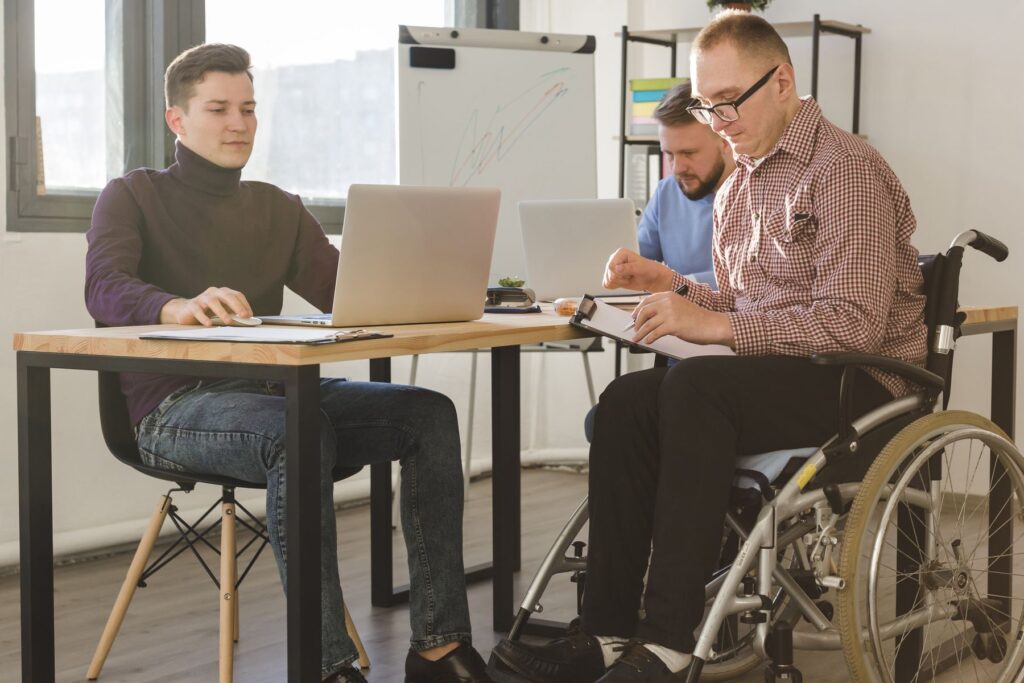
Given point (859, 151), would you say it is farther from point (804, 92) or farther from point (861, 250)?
point (804, 92)

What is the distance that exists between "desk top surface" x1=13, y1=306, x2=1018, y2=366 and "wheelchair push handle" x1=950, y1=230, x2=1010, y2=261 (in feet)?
2.04

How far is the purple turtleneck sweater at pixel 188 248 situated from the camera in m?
2.07

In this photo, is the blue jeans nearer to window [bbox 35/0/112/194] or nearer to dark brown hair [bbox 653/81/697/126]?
dark brown hair [bbox 653/81/697/126]

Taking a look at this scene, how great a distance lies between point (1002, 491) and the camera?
223cm

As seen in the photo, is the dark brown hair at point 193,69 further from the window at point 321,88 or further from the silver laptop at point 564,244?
the window at point 321,88

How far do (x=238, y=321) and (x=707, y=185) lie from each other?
1533 millimetres

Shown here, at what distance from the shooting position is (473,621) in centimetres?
257

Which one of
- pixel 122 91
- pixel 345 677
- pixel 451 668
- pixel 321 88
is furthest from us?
pixel 321 88

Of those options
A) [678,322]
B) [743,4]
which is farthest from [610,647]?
[743,4]

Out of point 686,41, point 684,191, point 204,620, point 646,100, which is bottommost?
point 204,620

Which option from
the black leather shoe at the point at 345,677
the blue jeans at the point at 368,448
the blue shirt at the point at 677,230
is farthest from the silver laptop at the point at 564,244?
the black leather shoe at the point at 345,677

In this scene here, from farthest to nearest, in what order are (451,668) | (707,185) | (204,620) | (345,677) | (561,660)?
1. (707,185)
2. (204,620)
3. (451,668)
4. (561,660)
5. (345,677)

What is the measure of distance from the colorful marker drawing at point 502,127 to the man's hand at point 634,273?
4.51 ft

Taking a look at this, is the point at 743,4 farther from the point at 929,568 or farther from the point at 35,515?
the point at 35,515
